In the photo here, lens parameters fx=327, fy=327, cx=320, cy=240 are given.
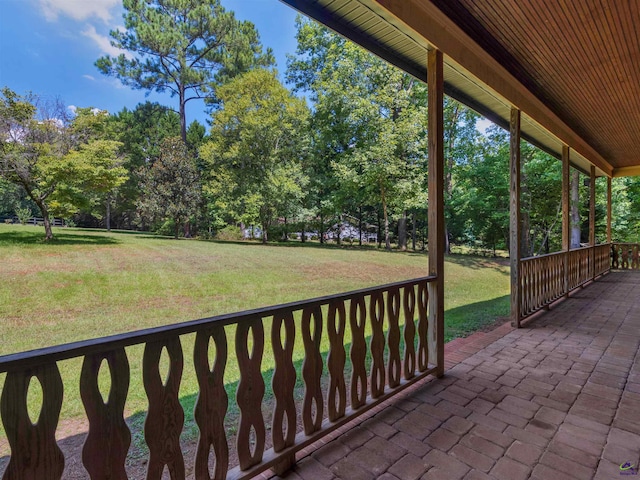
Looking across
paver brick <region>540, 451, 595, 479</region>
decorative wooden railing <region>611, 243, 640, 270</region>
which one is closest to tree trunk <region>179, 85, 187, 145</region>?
paver brick <region>540, 451, 595, 479</region>

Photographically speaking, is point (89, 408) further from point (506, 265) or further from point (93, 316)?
point (506, 265)

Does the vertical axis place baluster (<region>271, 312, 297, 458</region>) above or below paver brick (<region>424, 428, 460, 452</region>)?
above

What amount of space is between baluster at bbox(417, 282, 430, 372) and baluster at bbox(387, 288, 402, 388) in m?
0.31

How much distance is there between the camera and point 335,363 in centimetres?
186

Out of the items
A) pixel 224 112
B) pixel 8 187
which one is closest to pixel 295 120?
pixel 224 112

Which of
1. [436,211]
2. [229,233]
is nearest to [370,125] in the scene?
[229,233]

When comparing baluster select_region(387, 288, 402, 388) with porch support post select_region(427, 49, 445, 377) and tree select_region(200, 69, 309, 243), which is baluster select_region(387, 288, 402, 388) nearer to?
porch support post select_region(427, 49, 445, 377)

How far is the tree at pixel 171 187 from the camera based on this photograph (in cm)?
1413

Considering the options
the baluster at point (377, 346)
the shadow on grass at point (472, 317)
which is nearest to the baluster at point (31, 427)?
the baluster at point (377, 346)

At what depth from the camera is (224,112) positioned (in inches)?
568

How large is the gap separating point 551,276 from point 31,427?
590 centimetres

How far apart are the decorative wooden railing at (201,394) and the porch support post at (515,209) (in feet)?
8.27

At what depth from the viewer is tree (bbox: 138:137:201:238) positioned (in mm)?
14133

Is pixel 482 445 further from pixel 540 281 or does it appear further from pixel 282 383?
pixel 540 281
